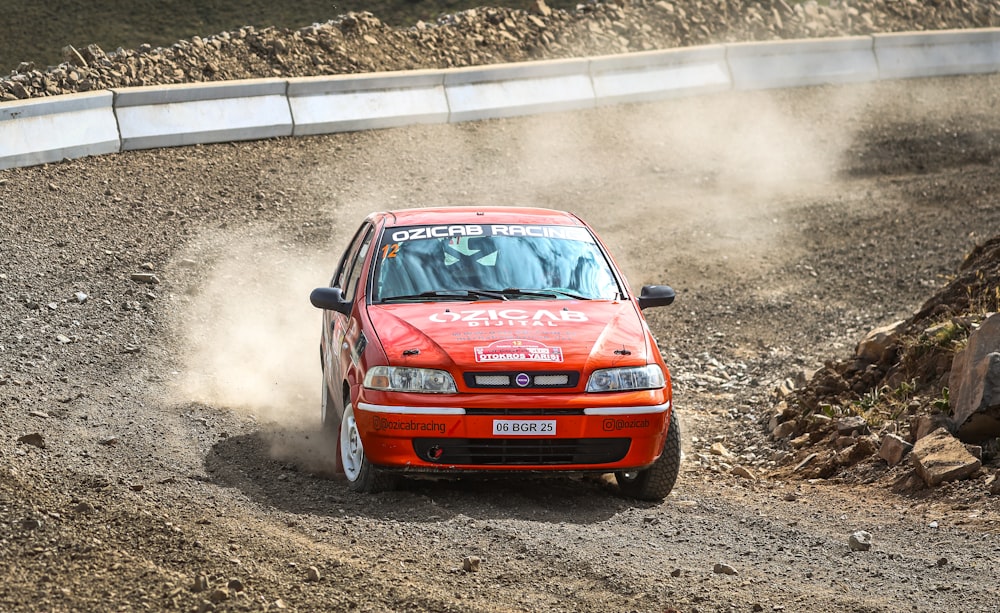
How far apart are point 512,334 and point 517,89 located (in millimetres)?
12594

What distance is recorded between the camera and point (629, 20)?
23.6m

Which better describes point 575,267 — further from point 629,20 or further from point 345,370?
point 629,20

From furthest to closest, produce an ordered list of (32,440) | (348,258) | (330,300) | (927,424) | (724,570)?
(348,258) → (927,424) → (330,300) → (32,440) → (724,570)

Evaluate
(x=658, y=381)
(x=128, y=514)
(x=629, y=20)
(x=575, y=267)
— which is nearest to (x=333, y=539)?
(x=128, y=514)

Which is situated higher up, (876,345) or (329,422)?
(329,422)

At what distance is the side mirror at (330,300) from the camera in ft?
28.0

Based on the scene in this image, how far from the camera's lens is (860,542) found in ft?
23.3

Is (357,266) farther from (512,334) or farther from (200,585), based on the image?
(200,585)

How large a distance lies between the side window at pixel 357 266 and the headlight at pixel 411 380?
1.34m

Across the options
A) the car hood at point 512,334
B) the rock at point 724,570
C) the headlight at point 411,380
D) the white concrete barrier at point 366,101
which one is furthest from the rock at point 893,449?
the white concrete barrier at point 366,101

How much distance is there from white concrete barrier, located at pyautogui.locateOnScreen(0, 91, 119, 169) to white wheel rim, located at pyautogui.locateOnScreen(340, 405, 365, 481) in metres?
8.62

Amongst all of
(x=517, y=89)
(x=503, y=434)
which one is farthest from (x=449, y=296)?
(x=517, y=89)

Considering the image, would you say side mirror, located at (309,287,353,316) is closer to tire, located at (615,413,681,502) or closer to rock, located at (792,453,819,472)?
tire, located at (615,413,681,502)

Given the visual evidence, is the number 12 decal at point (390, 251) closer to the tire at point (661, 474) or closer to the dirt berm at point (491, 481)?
the dirt berm at point (491, 481)
